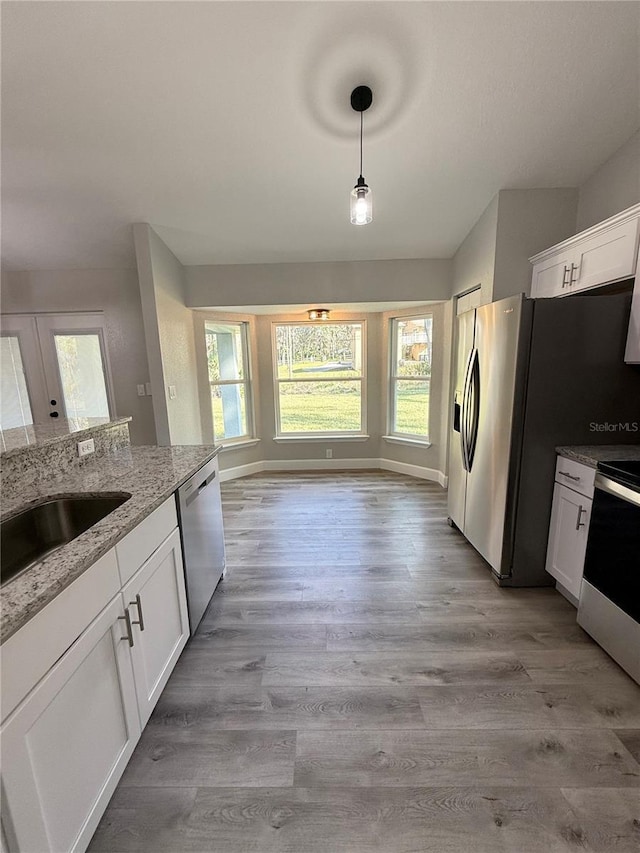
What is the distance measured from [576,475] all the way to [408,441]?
99.3 inches

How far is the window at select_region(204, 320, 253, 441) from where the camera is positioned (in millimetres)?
4285

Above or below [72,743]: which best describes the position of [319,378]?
above

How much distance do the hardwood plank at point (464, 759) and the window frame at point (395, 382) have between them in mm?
3121

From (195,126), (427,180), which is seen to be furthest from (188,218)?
(427,180)

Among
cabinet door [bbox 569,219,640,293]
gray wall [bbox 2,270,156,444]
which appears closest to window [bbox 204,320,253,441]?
gray wall [bbox 2,270,156,444]

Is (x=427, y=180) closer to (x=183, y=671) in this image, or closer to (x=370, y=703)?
(x=370, y=703)

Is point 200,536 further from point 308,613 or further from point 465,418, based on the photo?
point 465,418

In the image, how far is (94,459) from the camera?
6.65 ft

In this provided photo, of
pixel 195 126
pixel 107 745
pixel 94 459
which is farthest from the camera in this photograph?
pixel 195 126

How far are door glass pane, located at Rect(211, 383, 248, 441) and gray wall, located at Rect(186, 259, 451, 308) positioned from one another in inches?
42.8

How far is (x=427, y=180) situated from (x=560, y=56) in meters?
0.95

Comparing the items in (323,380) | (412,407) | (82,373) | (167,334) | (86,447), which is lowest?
(412,407)

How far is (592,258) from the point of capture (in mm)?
2154

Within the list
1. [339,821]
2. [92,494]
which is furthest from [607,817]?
[92,494]
